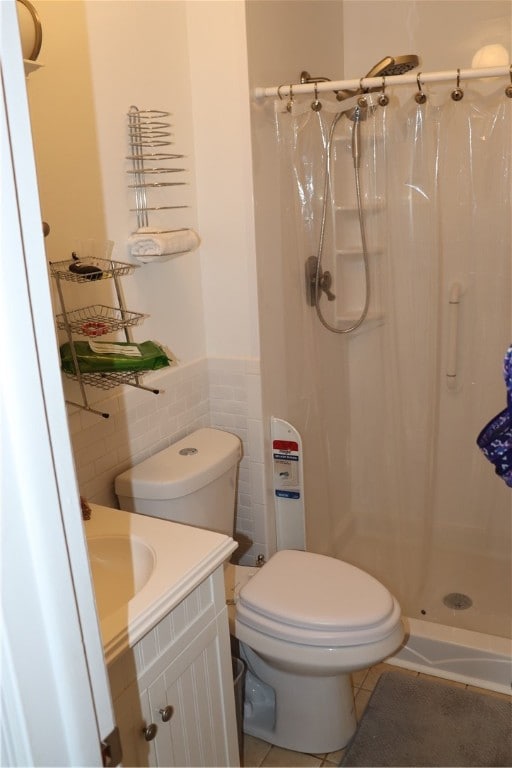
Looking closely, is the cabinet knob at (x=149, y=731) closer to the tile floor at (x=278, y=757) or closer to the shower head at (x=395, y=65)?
the tile floor at (x=278, y=757)

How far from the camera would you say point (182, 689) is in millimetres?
1329

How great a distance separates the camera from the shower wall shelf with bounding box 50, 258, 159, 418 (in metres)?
1.61

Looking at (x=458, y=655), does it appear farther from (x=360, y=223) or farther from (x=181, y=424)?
(x=360, y=223)

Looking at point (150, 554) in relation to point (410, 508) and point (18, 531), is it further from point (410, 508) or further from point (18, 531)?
point (410, 508)

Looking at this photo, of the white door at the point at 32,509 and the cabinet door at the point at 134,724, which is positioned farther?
the cabinet door at the point at 134,724

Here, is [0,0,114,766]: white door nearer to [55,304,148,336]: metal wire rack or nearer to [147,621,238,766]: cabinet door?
[147,621,238,766]: cabinet door

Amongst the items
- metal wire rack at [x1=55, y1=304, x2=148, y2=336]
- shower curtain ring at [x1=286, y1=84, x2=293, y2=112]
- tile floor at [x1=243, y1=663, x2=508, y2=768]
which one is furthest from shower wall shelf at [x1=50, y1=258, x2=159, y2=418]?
tile floor at [x1=243, y1=663, x2=508, y2=768]

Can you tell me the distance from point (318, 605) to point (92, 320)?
0.95 metres

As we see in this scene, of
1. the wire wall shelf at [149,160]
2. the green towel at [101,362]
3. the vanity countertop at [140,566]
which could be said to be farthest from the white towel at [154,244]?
the vanity countertop at [140,566]

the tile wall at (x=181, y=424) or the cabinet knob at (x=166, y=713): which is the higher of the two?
the tile wall at (x=181, y=424)

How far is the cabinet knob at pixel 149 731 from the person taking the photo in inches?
48.1

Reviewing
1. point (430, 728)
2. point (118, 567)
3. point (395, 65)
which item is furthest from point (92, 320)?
point (430, 728)

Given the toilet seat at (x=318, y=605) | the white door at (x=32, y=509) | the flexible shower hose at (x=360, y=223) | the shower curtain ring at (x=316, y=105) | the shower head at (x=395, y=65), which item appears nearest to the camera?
the white door at (x=32, y=509)

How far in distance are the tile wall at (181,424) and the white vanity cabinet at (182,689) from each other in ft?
1.81
